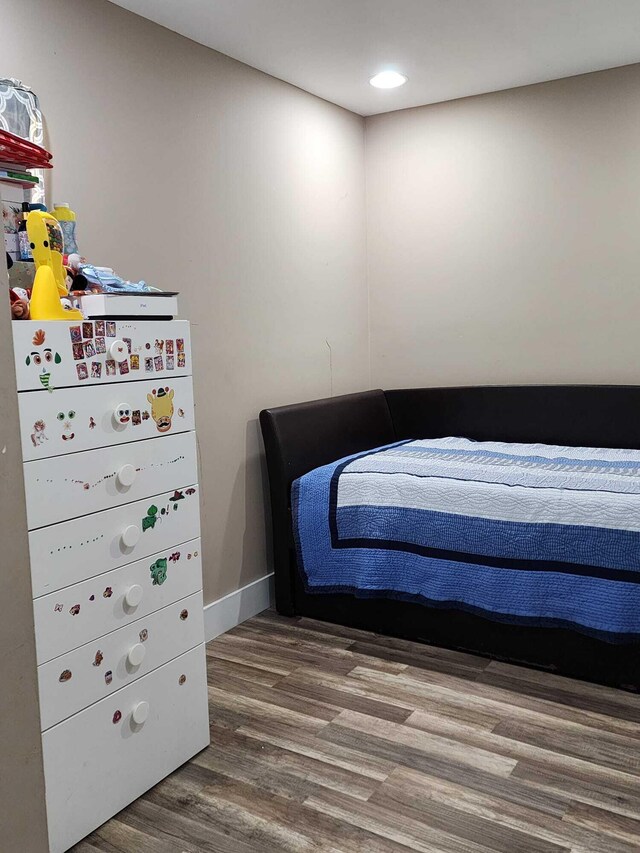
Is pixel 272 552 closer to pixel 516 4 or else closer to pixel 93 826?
pixel 93 826

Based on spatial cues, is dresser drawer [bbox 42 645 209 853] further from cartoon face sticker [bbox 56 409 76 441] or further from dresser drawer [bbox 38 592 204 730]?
cartoon face sticker [bbox 56 409 76 441]

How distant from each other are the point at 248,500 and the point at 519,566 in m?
1.13

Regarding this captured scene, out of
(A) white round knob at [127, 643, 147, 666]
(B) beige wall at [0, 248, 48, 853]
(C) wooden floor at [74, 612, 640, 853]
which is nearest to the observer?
(B) beige wall at [0, 248, 48, 853]

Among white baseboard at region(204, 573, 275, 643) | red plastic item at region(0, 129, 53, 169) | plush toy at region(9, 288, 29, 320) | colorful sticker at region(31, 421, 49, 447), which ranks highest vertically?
red plastic item at region(0, 129, 53, 169)

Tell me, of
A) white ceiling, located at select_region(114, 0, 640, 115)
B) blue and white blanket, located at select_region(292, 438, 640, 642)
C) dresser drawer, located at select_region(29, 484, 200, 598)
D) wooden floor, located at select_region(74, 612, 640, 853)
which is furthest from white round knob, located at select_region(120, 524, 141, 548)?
white ceiling, located at select_region(114, 0, 640, 115)

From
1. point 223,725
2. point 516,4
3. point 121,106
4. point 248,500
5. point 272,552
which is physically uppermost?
point 516,4

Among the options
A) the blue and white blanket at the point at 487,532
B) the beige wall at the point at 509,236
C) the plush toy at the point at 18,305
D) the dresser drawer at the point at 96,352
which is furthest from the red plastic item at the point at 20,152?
the beige wall at the point at 509,236

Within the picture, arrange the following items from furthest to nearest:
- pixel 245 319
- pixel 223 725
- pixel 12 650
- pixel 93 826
→ 1. pixel 245 319
2. pixel 223 725
3. pixel 93 826
4. pixel 12 650

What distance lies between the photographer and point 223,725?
223cm

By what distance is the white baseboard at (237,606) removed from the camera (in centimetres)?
287

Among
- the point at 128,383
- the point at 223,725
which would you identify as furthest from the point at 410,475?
the point at 128,383

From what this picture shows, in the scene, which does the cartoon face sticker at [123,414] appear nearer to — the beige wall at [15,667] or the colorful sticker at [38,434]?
the colorful sticker at [38,434]

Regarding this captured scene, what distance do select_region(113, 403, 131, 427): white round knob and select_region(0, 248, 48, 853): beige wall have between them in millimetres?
434

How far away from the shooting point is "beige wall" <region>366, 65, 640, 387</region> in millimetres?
3277
